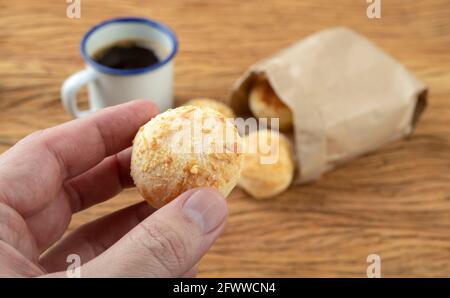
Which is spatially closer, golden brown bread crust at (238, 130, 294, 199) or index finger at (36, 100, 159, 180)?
index finger at (36, 100, 159, 180)

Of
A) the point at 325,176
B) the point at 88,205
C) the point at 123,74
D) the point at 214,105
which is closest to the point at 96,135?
the point at 88,205

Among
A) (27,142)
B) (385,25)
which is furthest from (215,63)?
(27,142)

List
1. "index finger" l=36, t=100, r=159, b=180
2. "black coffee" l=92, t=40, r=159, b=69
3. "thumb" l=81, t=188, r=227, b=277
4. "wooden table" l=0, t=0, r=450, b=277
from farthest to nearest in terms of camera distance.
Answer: "black coffee" l=92, t=40, r=159, b=69
"wooden table" l=0, t=0, r=450, b=277
"index finger" l=36, t=100, r=159, b=180
"thumb" l=81, t=188, r=227, b=277

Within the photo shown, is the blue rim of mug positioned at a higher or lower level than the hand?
higher

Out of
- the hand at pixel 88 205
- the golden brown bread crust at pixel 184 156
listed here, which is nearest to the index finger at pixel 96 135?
the hand at pixel 88 205

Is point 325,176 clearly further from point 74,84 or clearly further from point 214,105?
point 74,84

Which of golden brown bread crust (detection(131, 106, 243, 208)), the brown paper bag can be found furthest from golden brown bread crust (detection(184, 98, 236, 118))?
golden brown bread crust (detection(131, 106, 243, 208))

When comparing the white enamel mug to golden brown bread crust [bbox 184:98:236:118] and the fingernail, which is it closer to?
golden brown bread crust [bbox 184:98:236:118]
